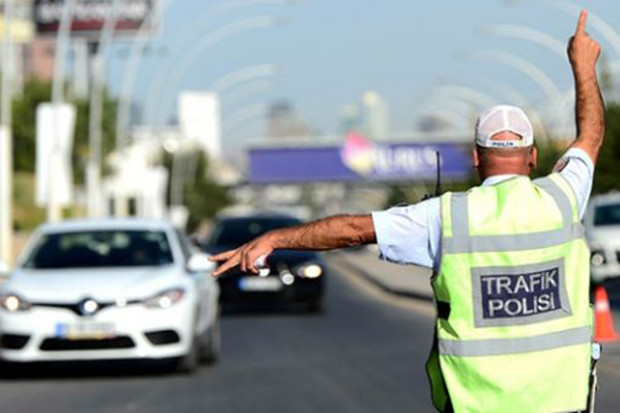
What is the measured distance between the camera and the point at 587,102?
19.2ft

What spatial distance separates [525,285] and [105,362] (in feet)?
42.9

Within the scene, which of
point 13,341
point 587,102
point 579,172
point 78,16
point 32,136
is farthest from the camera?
point 78,16

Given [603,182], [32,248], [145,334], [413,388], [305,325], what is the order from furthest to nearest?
[603,182] < [305,325] < [32,248] < [145,334] < [413,388]

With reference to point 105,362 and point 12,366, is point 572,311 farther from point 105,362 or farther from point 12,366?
point 105,362

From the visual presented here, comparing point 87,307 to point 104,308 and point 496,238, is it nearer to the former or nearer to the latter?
point 104,308

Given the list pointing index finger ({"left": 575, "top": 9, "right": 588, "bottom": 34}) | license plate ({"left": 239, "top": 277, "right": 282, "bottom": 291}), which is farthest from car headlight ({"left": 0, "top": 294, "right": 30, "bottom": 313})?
license plate ({"left": 239, "top": 277, "right": 282, "bottom": 291})

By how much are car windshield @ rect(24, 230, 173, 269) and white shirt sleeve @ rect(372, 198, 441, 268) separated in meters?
11.6

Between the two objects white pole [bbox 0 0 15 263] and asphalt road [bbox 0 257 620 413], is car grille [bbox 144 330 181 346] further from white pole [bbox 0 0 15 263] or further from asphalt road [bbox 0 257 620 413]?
white pole [bbox 0 0 15 263]

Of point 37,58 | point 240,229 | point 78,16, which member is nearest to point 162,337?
point 240,229

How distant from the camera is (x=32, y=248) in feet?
56.4

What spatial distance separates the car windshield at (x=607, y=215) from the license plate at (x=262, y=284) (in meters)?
7.68

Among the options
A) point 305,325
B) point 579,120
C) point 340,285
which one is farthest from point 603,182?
point 579,120

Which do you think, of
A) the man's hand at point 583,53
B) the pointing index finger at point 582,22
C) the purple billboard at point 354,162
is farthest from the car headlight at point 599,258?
the purple billboard at point 354,162

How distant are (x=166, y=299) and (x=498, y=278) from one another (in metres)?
10.9
